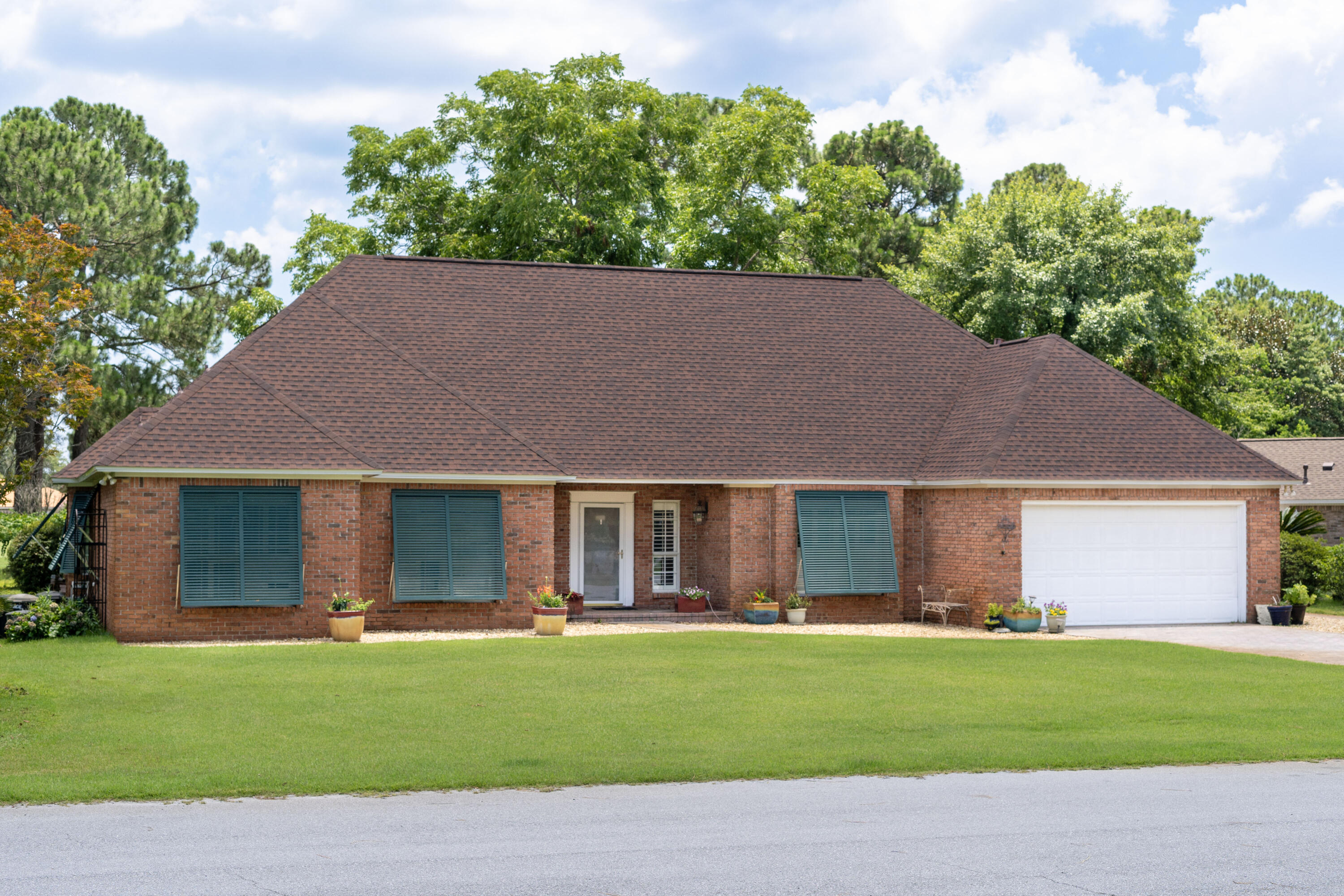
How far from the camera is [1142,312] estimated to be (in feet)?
106

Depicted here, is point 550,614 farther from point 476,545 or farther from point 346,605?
point 346,605

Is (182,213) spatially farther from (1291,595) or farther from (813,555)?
(1291,595)

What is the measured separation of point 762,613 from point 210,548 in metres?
9.91

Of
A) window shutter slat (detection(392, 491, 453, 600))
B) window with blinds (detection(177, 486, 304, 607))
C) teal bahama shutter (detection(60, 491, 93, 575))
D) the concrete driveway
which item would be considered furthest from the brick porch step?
teal bahama shutter (detection(60, 491, 93, 575))

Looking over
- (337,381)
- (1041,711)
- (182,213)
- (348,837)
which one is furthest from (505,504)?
(182,213)

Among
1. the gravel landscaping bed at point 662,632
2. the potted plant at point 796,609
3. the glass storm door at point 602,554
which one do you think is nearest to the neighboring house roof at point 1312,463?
the gravel landscaping bed at point 662,632

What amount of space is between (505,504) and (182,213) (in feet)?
94.1

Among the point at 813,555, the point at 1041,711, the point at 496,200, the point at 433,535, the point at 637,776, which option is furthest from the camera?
the point at 496,200

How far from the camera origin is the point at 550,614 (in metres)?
20.9

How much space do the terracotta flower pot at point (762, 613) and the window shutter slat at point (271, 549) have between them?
8.33m

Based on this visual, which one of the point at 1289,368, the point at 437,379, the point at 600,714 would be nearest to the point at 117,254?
the point at 437,379

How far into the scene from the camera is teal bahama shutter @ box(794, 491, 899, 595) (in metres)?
23.8

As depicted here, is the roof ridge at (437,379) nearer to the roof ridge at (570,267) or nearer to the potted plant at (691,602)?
the roof ridge at (570,267)

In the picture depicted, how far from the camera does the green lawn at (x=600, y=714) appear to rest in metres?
10.2
